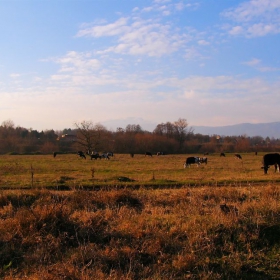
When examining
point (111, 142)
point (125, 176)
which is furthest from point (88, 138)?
point (125, 176)

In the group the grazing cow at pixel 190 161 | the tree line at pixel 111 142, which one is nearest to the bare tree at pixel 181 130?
the tree line at pixel 111 142

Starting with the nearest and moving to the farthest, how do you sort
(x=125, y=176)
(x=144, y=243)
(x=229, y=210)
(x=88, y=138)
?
(x=144, y=243)
(x=229, y=210)
(x=125, y=176)
(x=88, y=138)

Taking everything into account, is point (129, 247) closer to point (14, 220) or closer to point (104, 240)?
point (104, 240)

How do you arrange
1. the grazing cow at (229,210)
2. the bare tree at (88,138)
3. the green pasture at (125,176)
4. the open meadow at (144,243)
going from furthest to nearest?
the bare tree at (88,138), the green pasture at (125,176), the grazing cow at (229,210), the open meadow at (144,243)

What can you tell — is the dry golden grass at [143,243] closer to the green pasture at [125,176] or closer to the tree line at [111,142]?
the green pasture at [125,176]

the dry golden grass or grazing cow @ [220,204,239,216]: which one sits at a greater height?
grazing cow @ [220,204,239,216]

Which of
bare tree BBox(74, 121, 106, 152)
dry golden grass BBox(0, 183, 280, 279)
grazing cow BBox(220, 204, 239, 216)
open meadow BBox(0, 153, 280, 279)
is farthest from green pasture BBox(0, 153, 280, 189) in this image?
bare tree BBox(74, 121, 106, 152)

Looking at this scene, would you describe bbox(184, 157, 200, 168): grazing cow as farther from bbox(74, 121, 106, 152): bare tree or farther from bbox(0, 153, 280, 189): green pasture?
bbox(74, 121, 106, 152): bare tree

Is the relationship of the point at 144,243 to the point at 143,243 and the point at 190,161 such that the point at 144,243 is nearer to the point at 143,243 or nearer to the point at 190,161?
the point at 143,243

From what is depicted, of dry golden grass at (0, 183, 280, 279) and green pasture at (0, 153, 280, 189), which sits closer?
dry golden grass at (0, 183, 280, 279)

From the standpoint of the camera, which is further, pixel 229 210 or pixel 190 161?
pixel 190 161

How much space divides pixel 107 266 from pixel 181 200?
5261 millimetres

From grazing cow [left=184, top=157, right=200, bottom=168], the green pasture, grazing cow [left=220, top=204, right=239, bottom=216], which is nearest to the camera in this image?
grazing cow [left=220, top=204, right=239, bottom=216]

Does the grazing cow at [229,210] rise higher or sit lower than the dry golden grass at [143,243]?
higher
